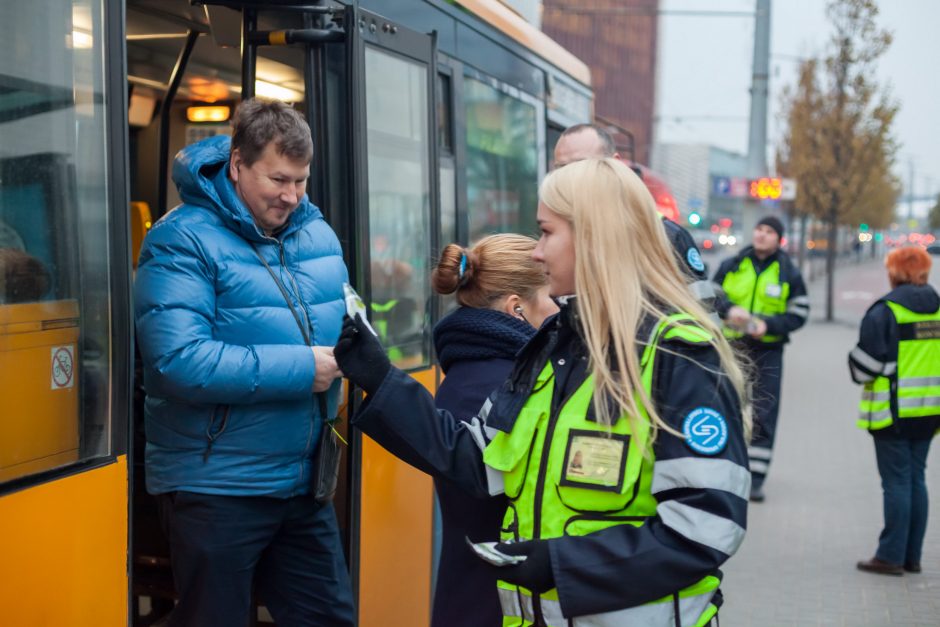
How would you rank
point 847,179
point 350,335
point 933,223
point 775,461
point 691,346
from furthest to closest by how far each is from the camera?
point 933,223, point 847,179, point 775,461, point 350,335, point 691,346

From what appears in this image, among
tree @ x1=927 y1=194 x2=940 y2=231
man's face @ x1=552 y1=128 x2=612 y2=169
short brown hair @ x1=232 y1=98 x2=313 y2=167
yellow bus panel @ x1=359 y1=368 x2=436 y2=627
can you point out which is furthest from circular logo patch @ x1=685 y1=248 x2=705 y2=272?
tree @ x1=927 y1=194 x2=940 y2=231

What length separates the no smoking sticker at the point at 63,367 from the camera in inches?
102

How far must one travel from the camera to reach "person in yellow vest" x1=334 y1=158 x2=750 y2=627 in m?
2.00

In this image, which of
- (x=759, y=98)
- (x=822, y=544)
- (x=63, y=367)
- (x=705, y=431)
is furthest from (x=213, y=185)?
(x=759, y=98)

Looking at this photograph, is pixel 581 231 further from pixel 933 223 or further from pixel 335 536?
pixel 933 223

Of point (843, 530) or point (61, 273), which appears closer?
point (61, 273)

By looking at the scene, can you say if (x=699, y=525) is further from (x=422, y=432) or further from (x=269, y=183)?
(x=269, y=183)

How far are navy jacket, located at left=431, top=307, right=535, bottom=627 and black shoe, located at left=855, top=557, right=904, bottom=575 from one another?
4.38 metres

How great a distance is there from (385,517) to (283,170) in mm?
1458

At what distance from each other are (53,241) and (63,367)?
11.3 inches

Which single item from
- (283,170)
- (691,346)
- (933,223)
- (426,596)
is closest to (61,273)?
(283,170)

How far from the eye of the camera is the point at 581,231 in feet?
6.93

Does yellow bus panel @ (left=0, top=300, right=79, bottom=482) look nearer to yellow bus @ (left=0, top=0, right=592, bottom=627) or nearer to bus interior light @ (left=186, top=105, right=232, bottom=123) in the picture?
yellow bus @ (left=0, top=0, right=592, bottom=627)

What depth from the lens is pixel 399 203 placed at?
4.08 meters
